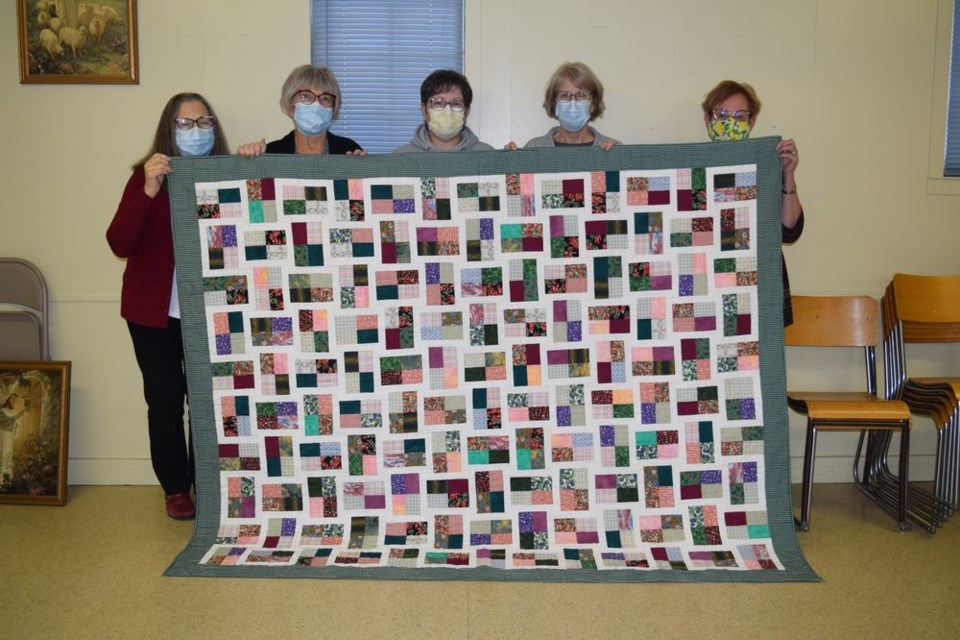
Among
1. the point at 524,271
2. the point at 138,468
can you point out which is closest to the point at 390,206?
the point at 524,271

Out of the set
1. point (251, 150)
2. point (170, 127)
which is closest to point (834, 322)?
point (251, 150)

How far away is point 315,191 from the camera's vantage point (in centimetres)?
271

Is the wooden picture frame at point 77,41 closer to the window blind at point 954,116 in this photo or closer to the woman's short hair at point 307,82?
the woman's short hair at point 307,82

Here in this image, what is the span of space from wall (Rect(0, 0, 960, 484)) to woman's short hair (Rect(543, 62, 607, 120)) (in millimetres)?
448

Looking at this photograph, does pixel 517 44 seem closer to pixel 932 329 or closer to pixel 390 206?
pixel 390 206

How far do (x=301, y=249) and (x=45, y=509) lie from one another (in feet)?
5.40

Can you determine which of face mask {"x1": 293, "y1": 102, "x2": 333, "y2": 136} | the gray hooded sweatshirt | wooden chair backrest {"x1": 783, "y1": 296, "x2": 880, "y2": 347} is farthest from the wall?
face mask {"x1": 293, "y1": 102, "x2": 333, "y2": 136}

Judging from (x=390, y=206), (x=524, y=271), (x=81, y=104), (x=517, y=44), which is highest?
(x=517, y=44)

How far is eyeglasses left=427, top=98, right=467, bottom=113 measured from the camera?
9.34 ft

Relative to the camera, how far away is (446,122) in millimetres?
2854

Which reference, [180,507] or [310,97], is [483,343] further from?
[180,507]

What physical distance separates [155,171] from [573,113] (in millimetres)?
1539

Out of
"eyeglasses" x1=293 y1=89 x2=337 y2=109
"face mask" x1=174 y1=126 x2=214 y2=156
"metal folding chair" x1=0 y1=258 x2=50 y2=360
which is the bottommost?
"metal folding chair" x1=0 y1=258 x2=50 y2=360

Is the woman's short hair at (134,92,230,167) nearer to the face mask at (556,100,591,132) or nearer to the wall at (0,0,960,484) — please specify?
the wall at (0,0,960,484)
